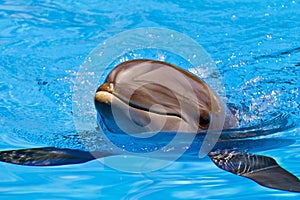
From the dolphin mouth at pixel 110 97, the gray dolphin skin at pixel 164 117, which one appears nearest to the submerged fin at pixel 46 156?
the gray dolphin skin at pixel 164 117

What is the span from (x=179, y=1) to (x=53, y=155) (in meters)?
5.87

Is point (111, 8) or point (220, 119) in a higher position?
point (111, 8)

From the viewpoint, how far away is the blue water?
187 inches

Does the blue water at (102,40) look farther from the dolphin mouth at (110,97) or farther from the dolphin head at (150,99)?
the dolphin mouth at (110,97)

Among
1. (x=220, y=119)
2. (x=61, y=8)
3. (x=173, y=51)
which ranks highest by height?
(x=61, y=8)

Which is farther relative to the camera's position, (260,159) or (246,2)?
(246,2)

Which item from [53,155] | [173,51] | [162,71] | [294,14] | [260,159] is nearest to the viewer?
[162,71]

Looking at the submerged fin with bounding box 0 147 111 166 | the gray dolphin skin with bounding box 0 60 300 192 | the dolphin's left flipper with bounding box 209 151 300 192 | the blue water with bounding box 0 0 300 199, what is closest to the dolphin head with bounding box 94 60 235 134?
the gray dolphin skin with bounding box 0 60 300 192

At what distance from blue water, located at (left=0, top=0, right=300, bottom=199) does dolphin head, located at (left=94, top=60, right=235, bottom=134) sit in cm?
58

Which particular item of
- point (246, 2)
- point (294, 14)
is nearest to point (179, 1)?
point (246, 2)

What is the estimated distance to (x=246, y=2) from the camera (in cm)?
1043

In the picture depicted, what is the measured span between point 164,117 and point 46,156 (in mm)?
1426

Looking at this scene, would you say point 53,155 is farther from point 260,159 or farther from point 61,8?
A: point 61,8

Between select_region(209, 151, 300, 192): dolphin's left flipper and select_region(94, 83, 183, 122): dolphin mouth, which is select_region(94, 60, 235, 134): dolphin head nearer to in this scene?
select_region(94, 83, 183, 122): dolphin mouth
